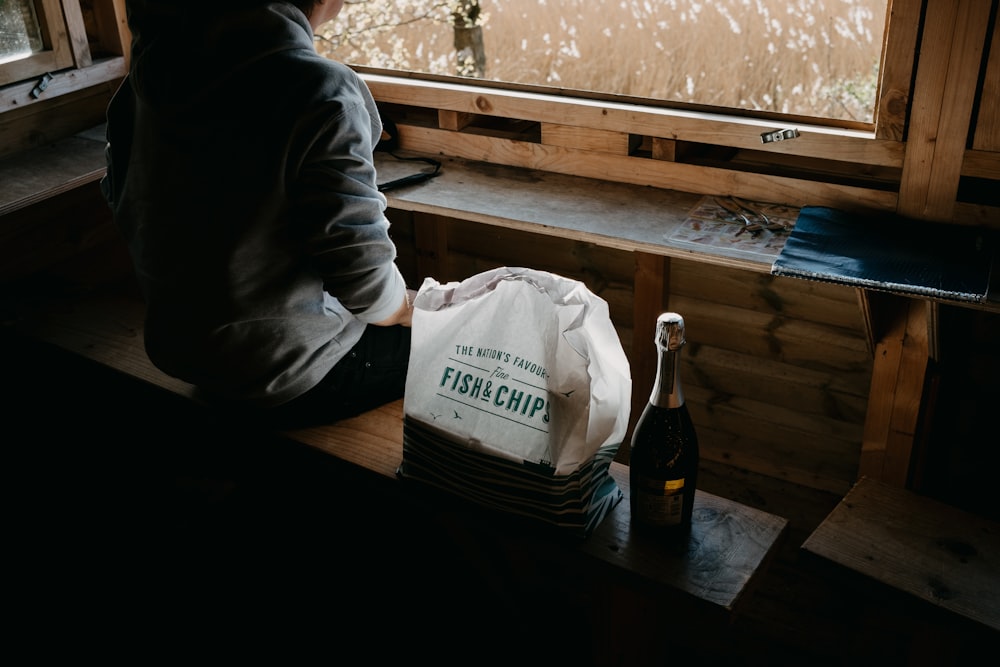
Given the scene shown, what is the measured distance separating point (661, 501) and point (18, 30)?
2348 mm

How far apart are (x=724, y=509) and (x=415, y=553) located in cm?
126

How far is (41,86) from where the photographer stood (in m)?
2.85

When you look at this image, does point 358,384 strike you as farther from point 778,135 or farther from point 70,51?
point 70,51

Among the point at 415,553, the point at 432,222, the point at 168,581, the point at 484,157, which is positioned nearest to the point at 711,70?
the point at 484,157

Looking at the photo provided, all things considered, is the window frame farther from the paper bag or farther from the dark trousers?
the paper bag

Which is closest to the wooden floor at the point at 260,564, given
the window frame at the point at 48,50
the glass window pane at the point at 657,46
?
the window frame at the point at 48,50

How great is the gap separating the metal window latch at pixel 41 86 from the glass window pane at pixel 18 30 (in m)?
0.08

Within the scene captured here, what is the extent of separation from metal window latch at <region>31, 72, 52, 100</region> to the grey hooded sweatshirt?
1.04 m

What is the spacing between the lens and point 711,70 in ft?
8.32

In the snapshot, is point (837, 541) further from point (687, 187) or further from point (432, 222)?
point (432, 222)

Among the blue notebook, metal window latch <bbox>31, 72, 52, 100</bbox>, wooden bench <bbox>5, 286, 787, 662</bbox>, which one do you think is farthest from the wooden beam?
metal window latch <bbox>31, 72, 52, 100</bbox>

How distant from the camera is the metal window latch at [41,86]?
112 inches

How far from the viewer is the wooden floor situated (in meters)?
2.54

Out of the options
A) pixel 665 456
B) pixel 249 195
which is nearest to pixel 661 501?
pixel 665 456
